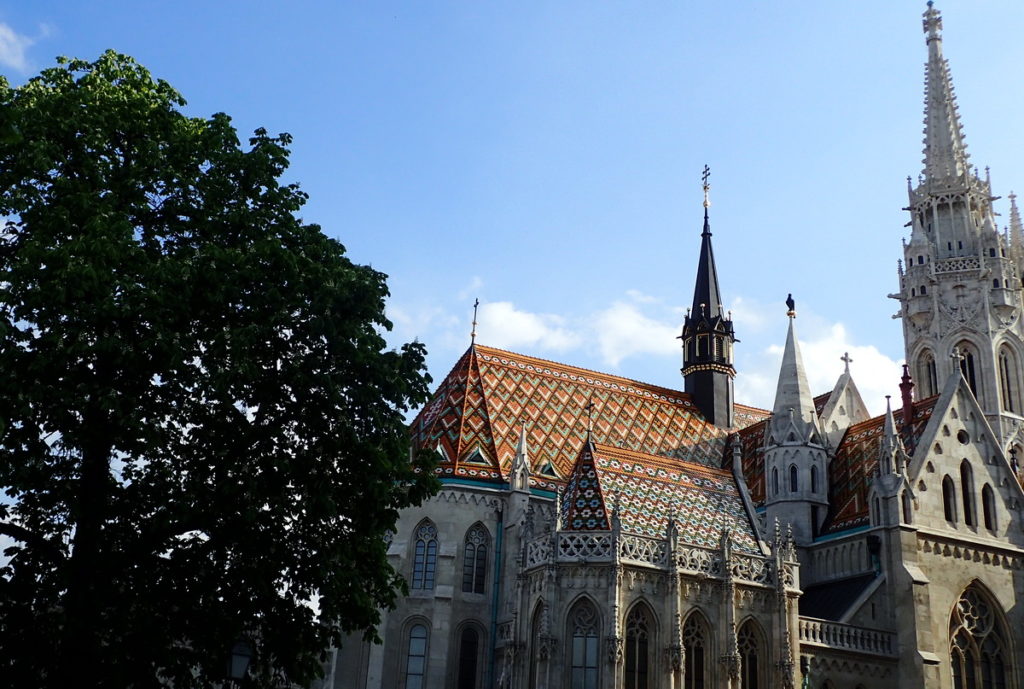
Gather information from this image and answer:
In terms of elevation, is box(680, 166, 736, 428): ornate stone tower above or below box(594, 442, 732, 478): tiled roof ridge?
above

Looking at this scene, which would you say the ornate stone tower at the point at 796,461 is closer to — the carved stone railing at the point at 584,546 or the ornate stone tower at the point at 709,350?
the ornate stone tower at the point at 709,350

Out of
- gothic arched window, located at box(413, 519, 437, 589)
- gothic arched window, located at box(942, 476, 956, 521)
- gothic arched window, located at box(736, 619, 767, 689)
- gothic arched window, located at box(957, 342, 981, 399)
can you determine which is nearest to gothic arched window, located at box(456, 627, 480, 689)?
gothic arched window, located at box(413, 519, 437, 589)

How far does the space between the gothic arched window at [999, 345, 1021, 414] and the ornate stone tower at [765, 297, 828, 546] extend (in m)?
17.5

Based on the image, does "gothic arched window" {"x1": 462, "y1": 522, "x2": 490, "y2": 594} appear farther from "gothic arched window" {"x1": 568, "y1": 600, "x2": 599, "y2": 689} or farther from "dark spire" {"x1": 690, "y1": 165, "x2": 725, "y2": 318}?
"dark spire" {"x1": 690, "y1": 165, "x2": 725, "y2": 318}

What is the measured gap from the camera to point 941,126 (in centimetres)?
5650

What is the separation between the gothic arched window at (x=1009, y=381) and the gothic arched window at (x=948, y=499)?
1793cm

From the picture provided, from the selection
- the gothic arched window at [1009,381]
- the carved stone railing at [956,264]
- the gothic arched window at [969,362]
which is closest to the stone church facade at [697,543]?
the gothic arched window at [969,362]

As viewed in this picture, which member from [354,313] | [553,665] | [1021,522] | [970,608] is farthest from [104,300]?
[1021,522]

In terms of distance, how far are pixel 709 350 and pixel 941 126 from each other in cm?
2134

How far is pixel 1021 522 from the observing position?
34.5 m

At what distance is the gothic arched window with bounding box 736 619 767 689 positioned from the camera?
28.4 m

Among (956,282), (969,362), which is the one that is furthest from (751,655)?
(956,282)

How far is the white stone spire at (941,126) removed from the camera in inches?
2179

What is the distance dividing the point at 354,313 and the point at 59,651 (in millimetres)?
6545
